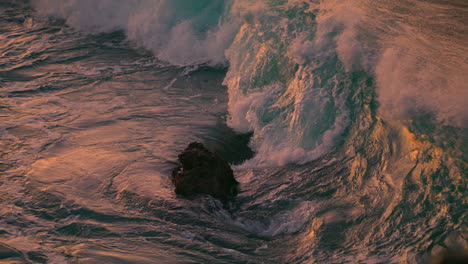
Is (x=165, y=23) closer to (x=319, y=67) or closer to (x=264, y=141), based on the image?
(x=319, y=67)

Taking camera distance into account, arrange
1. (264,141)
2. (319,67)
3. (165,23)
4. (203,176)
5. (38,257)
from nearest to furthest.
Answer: (38,257), (203,176), (264,141), (319,67), (165,23)

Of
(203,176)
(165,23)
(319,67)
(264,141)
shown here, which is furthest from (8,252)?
(165,23)

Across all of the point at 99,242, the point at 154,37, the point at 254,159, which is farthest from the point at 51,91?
the point at 99,242

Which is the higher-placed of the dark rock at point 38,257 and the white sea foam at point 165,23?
the white sea foam at point 165,23

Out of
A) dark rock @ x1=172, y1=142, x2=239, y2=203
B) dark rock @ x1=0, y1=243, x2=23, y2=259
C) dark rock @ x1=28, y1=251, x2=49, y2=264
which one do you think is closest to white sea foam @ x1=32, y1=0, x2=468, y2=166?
dark rock @ x1=172, y1=142, x2=239, y2=203

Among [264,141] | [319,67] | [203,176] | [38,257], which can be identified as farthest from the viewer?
[319,67]

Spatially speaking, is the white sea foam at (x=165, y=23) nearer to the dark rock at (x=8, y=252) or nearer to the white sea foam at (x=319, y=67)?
the white sea foam at (x=319, y=67)

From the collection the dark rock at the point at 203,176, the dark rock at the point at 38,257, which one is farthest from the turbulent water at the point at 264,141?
the dark rock at the point at 203,176
